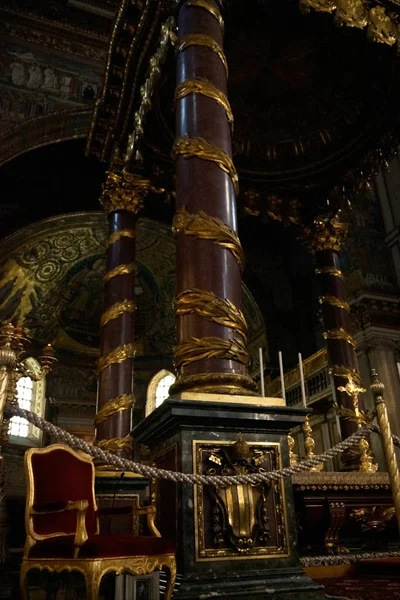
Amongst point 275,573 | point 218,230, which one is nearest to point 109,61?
point 218,230

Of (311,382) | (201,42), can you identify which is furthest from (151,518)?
(311,382)

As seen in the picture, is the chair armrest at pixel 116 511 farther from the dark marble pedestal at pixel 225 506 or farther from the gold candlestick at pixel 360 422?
the gold candlestick at pixel 360 422

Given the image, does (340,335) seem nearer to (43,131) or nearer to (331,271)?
(331,271)

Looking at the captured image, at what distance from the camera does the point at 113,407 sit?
6.26m

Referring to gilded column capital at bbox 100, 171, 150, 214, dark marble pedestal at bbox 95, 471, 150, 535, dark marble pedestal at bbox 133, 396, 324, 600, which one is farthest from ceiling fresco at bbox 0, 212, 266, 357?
dark marble pedestal at bbox 133, 396, 324, 600

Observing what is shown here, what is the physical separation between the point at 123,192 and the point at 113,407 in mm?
2926

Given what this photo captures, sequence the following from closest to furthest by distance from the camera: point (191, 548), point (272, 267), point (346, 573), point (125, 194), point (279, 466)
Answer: point (191, 548)
point (279, 466)
point (346, 573)
point (125, 194)
point (272, 267)

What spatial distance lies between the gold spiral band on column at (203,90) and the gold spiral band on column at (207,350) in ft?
6.07

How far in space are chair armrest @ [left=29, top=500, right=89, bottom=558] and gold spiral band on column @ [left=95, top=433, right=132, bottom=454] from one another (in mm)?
2948

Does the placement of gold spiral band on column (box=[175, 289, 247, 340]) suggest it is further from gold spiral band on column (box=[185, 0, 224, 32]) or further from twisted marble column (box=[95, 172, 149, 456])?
twisted marble column (box=[95, 172, 149, 456])

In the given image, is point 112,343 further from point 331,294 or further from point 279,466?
point 279,466

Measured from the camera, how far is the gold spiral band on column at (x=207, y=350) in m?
3.20

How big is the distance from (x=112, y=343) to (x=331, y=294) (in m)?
3.06

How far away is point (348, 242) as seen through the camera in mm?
11156
